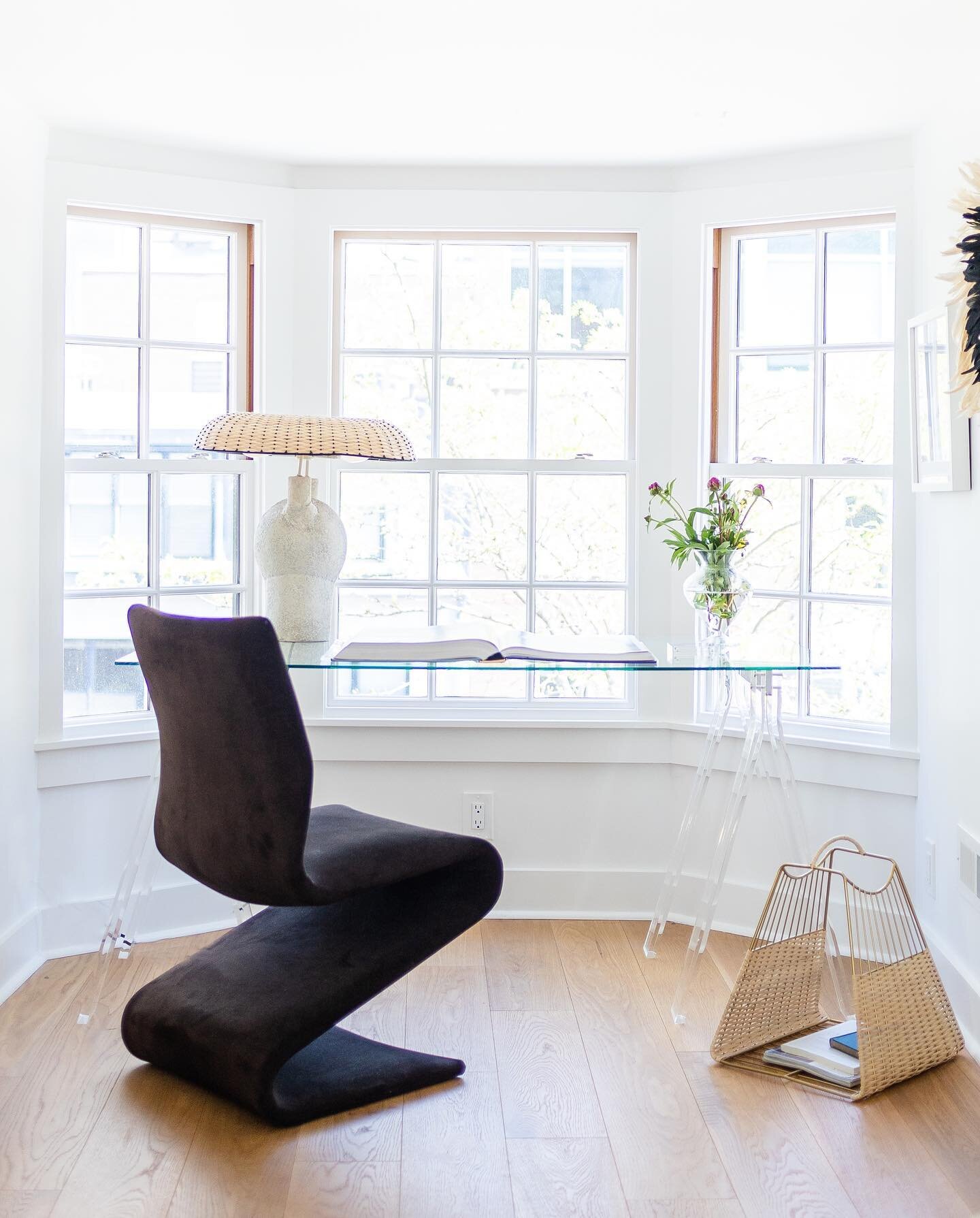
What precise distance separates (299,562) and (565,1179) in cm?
163

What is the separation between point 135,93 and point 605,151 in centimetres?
131

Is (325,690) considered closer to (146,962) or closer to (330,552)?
(330,552)

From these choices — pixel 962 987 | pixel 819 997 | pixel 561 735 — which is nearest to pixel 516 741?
pixel 561 735

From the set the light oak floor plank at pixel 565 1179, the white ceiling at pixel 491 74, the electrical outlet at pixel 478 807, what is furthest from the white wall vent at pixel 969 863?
the white ceiling at pixel 491 74

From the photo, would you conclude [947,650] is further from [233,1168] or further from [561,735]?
[233,1168]

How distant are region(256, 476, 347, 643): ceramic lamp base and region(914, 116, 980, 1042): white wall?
1.58 metres

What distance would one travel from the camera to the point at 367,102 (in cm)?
312

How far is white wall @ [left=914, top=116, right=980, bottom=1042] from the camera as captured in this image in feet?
9.50

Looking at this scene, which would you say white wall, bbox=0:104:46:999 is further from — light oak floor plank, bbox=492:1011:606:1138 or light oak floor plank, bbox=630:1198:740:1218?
light oak floor plank, bbox=630:1198:740:1218

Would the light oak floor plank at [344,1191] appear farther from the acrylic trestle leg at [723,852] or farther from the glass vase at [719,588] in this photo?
the glass vase at [719,588]

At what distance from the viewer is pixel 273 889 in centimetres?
239

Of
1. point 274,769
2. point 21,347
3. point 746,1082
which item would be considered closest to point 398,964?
point 274,769

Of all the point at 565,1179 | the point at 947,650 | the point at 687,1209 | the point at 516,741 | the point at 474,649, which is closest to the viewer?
the point at 687,1209

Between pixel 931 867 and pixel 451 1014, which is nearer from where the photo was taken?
pixel 451 1014
